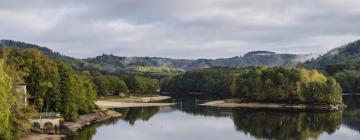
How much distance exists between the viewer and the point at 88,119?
120562 millimetres

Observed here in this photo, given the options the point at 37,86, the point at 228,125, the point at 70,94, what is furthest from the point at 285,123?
the point at 37,86

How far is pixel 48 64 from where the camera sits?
10431 cm

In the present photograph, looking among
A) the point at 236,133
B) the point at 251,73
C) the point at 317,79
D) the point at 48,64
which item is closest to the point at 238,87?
the point at 251,73

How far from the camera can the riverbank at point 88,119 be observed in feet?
342

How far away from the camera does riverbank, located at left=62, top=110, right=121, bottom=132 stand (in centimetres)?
10422

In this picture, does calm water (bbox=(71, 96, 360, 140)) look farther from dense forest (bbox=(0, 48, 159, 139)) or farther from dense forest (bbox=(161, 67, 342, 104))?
dense forest (bbox=(161, 67, 342, 104))

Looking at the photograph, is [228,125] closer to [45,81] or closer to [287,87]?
[45,81]

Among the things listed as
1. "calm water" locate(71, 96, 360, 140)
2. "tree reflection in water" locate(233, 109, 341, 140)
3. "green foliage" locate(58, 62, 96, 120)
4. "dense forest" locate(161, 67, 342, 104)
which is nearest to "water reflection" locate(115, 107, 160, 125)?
"calm water" locate(71, 96, 360, 140)

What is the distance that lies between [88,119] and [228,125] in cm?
3292

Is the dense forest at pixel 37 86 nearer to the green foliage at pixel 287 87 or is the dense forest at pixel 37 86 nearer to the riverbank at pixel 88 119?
the riverbank at pixel 88 119

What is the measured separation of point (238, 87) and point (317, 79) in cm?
2963

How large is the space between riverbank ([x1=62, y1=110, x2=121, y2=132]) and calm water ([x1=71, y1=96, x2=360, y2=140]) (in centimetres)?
249

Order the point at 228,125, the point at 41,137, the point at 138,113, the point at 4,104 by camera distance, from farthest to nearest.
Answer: the point at 138,113 → the point at 228,125 → the point at 41,137 → the point at 4,104

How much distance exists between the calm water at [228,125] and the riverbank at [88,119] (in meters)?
2.49
